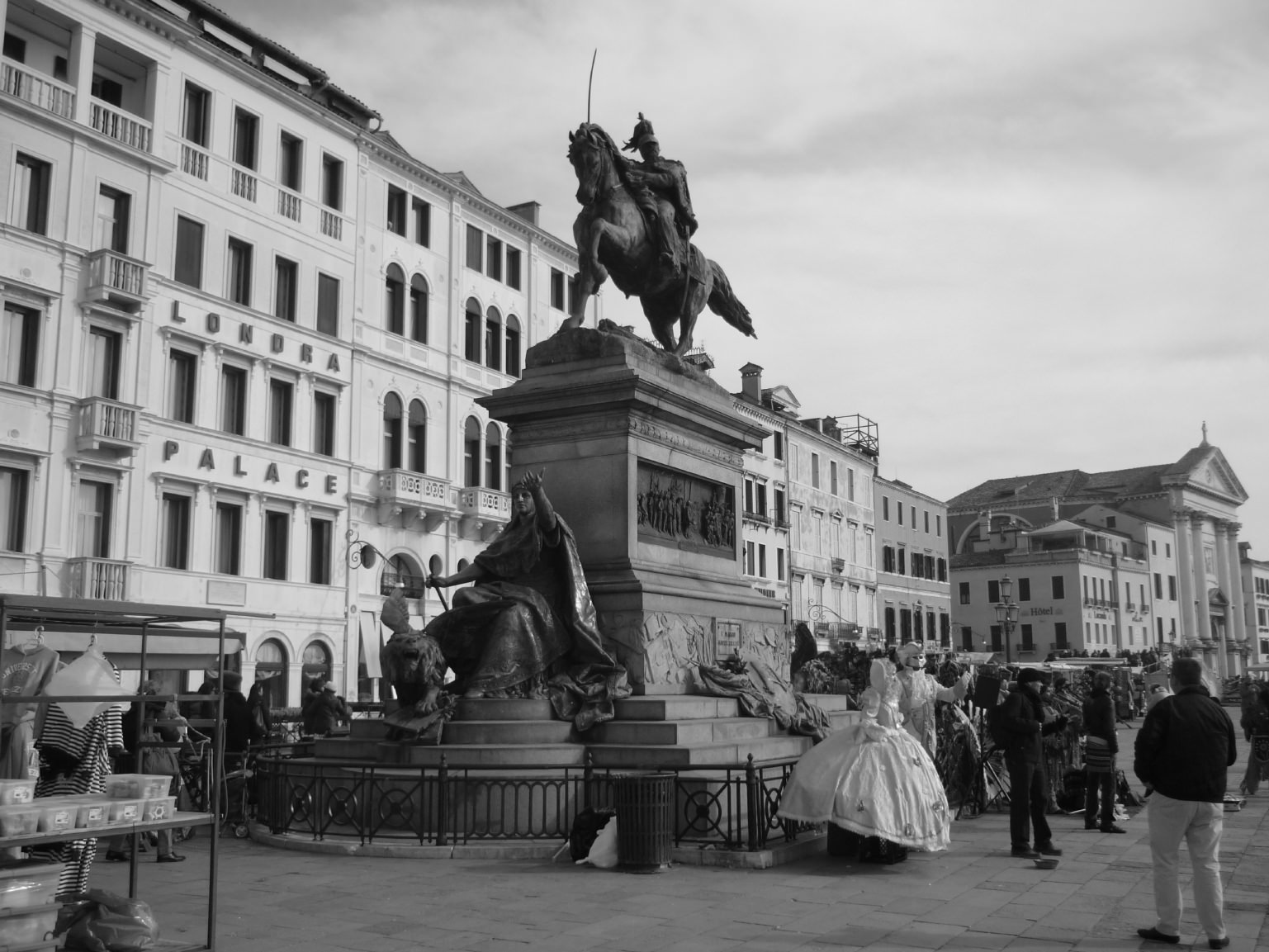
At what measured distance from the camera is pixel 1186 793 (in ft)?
26.2

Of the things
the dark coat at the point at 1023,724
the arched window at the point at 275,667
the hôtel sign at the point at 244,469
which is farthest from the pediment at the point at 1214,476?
the dark coat at the point at 1023,724

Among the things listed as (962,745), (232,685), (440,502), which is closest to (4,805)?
(232,685)

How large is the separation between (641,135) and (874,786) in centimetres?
938

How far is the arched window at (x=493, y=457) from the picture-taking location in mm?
44594

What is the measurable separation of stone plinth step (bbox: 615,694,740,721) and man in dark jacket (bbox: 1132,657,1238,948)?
501 cm

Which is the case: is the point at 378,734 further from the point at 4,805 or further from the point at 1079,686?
the point at 1079,686

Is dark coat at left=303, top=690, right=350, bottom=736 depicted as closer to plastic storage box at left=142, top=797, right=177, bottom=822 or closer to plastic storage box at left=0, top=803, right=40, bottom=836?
plastic storage box at left=142, top=797, right=177, bottom=822

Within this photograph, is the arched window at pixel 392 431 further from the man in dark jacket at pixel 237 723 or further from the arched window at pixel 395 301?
the man in dark jacket at pixel 237 723

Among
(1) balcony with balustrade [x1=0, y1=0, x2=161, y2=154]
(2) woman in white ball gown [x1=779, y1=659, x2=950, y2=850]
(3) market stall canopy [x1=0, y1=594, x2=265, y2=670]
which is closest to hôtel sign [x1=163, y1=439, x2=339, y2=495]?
(1) balcony with balustrade [x1=0, y1=0, x2=161, y2=154]

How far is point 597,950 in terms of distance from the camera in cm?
742

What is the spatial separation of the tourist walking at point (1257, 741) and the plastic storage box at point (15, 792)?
17193mm

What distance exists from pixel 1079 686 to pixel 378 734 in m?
29.2

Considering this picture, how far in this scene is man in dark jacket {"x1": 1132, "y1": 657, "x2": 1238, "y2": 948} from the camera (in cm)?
779

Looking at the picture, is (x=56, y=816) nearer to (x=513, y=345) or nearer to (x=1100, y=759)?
(x=1100, y=759)
